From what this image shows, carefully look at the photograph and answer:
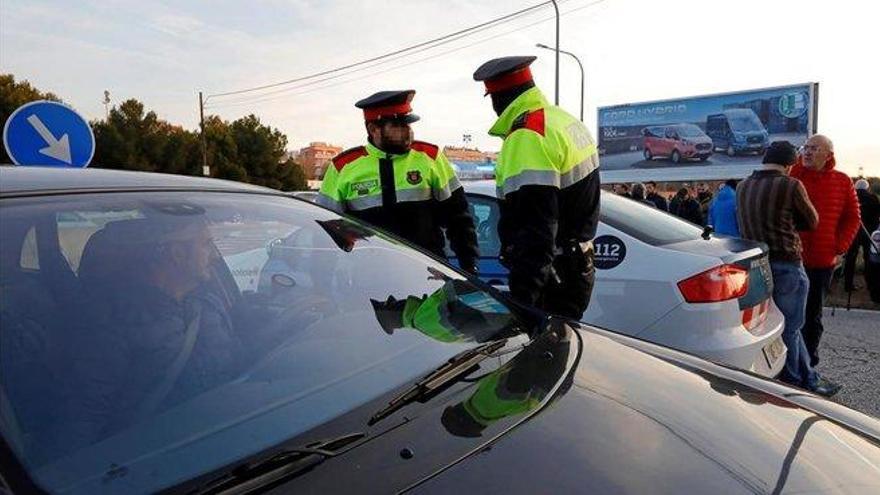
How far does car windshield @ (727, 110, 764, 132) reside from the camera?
2609 centimetres

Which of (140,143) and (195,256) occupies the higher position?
(140,143)

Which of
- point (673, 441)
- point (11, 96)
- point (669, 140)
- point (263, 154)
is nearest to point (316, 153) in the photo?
point (263, 154)

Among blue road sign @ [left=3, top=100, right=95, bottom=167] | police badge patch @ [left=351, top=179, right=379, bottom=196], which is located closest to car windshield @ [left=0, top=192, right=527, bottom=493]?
police badge patch @ [left=351, top=179, right=379, bottom=196]

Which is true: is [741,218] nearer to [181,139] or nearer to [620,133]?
[620,133]

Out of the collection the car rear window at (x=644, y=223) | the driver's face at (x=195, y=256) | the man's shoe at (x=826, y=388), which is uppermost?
the driver's face at (x=195, y=256)

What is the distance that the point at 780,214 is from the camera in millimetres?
4023

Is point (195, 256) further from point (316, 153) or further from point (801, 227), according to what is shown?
point (316, 153)

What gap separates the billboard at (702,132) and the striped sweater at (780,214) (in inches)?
905

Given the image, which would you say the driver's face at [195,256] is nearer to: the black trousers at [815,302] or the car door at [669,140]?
the black trousers at [815,302]

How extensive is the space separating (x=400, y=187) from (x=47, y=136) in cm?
290

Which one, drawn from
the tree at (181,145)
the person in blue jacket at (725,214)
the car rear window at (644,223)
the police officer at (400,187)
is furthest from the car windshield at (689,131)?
the police officer at (400,187)

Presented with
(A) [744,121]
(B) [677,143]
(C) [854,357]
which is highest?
(A) [744,121]

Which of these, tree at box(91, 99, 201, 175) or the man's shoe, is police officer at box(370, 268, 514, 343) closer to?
the man's shoe

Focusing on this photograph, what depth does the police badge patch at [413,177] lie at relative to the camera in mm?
3684
